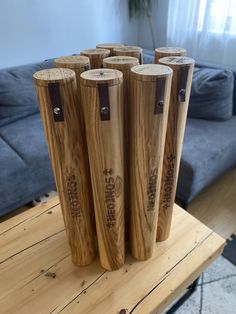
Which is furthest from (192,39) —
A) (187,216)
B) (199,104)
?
(187,216)

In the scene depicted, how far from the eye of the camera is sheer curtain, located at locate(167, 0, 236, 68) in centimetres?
190

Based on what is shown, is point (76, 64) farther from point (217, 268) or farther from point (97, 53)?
point (217, 268)

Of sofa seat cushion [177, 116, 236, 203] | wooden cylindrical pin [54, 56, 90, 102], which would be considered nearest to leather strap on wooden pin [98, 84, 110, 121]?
wooden cylindrical pin [54, 56, 90, 102]

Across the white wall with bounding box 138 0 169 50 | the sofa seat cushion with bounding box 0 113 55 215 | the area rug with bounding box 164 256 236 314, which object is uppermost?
the white wall with bounding box 138 0 169 50

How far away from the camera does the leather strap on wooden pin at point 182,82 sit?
0.51 m

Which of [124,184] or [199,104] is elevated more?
[124,184]

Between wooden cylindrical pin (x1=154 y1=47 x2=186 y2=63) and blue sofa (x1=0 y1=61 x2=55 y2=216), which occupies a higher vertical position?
wooden cylindrical pin (x1=154 y1=47 x2=186 y2=63)

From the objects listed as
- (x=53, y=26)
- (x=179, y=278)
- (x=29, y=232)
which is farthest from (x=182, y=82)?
(x=53, y=26)

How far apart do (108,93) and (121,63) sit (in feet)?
0.39

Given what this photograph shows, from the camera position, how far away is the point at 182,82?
519 millimetres

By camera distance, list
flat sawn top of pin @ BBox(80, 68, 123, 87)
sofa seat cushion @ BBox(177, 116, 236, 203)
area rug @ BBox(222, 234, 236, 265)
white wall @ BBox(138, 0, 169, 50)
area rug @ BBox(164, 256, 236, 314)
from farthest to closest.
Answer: white wall @ BBox(138, 0, 169, 50)
sofa seat cushion @ BBox(177, 116, 236, 203)
area rug @ BBox(222, 234, 236, 265)
area rug @ BBox(164, 256, 236, 314)
flat sawn top of pin @ BBox(80, 68, 123, 87)

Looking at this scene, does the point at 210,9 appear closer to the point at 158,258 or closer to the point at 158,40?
the point at 158,40

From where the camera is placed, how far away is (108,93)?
445 mm

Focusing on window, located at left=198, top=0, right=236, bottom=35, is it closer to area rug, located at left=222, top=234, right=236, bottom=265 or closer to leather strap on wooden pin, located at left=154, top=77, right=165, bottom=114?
area rug, located at left=222, top=234, right=236, bottom=265
